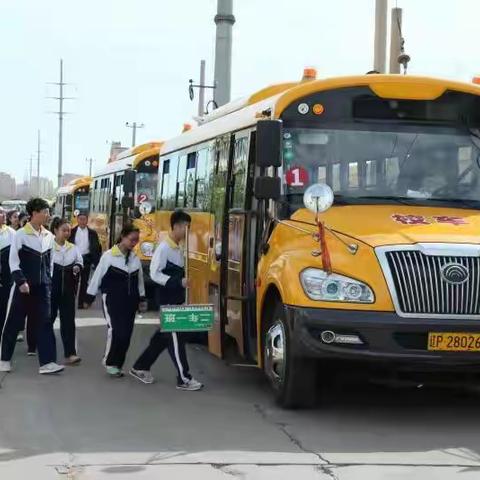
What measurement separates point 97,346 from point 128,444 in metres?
4.92

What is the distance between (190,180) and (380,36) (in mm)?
6569

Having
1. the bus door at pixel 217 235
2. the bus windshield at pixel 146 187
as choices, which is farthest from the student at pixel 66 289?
the bus windshield at pixel 146 187

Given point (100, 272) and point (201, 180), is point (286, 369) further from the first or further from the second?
point (201, 180)

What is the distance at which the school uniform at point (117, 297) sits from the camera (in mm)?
9070

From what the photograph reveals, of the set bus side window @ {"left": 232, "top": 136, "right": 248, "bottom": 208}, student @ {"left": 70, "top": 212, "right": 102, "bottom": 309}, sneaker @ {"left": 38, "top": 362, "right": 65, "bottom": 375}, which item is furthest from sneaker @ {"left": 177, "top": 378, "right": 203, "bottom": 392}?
student @ {"left": 70, "top": 212, "right": 102, "bottom": 309}

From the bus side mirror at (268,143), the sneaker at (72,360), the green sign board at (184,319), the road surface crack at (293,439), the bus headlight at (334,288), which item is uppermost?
the bus side mirror at (268,143)

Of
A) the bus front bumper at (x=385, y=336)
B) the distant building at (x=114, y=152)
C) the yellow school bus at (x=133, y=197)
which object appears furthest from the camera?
the distant building at (x=114, y=152)

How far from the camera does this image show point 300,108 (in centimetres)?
779

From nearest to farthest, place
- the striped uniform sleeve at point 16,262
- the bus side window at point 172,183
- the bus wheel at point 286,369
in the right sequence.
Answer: the bus wheel at point 286,369, the striped uniform sleeve at point 16,262, the bus side window at point 172,183

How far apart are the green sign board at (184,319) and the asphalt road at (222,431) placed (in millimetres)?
614

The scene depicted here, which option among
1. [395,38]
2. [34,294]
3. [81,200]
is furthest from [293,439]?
[81,200]

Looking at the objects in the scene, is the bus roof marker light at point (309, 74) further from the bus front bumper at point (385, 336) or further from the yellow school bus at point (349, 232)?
the bus front bumper at point (385, 336)

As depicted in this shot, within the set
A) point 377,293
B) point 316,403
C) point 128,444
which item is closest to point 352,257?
point 377,293

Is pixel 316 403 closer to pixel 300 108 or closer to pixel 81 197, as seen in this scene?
pixel 300 108
